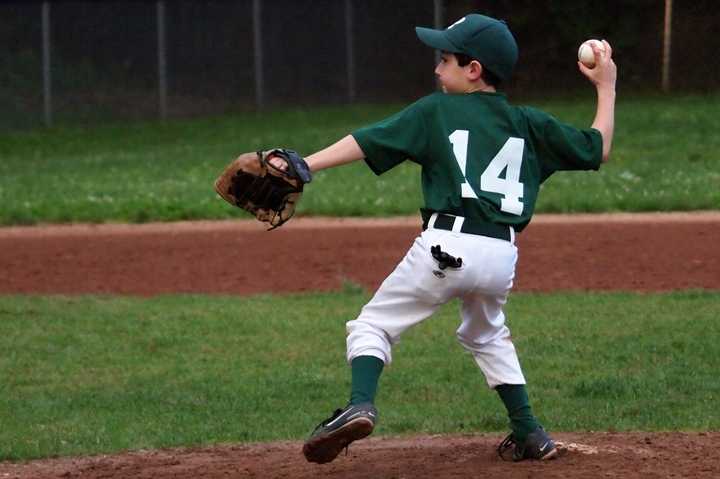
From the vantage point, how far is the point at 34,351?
8984 millimetres

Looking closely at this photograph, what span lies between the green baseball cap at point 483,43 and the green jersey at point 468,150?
12 centimetres

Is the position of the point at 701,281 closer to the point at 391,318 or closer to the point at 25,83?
the point at 391,318

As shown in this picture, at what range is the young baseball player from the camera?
514 centimetres

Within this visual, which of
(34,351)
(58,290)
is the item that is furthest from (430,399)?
(58,290)

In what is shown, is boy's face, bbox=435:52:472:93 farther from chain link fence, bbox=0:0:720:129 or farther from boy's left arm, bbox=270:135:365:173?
chain link fence, bbox=0:0:720:129

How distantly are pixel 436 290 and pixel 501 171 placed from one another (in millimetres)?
510

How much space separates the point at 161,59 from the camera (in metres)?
24.7

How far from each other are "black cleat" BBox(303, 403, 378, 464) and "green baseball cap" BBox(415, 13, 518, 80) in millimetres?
1379

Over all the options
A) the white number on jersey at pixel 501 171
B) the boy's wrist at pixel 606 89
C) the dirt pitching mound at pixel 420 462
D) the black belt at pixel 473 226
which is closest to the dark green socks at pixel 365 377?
the dirt pitching mound at pixel 420 462

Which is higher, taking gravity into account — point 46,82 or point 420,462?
point 46,82

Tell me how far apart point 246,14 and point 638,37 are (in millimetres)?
6973

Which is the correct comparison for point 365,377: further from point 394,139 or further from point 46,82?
point 46,82

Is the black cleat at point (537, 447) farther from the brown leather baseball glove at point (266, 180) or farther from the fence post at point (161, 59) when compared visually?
the fence post at point (161, 59)

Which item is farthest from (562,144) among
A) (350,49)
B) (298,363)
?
(350,49)
